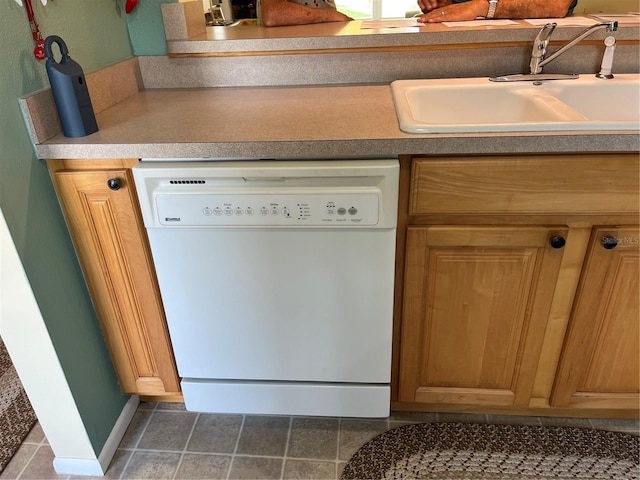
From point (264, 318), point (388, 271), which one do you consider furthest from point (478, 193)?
point (264, 318)

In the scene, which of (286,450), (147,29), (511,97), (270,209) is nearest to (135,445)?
(286,450)

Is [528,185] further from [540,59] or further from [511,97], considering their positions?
[540,59]

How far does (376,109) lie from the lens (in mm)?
1263

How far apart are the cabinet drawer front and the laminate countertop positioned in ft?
0.09

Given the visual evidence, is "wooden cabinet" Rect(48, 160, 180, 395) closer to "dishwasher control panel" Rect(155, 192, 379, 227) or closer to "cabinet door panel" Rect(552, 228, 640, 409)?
"dishwasher control panel" Rect(155, 192, 379, 227)

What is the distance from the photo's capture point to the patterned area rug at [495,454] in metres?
1.36

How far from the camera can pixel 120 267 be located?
1270 millimetres

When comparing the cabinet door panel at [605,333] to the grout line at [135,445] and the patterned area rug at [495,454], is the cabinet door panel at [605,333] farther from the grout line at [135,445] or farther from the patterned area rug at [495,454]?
the grout line at [135,445]

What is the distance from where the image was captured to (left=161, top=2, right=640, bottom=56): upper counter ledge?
144cm

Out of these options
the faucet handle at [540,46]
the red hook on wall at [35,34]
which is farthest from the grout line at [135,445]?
the faucet handle at [540,46]

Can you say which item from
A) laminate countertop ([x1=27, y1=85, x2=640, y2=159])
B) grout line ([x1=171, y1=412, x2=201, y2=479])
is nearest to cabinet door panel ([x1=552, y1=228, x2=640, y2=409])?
laminate countertop ([x1=27, y1=85, x2=640, y2=159])

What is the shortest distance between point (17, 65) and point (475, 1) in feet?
4.60

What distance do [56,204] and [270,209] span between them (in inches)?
20.7

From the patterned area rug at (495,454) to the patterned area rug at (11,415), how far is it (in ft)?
3.32
